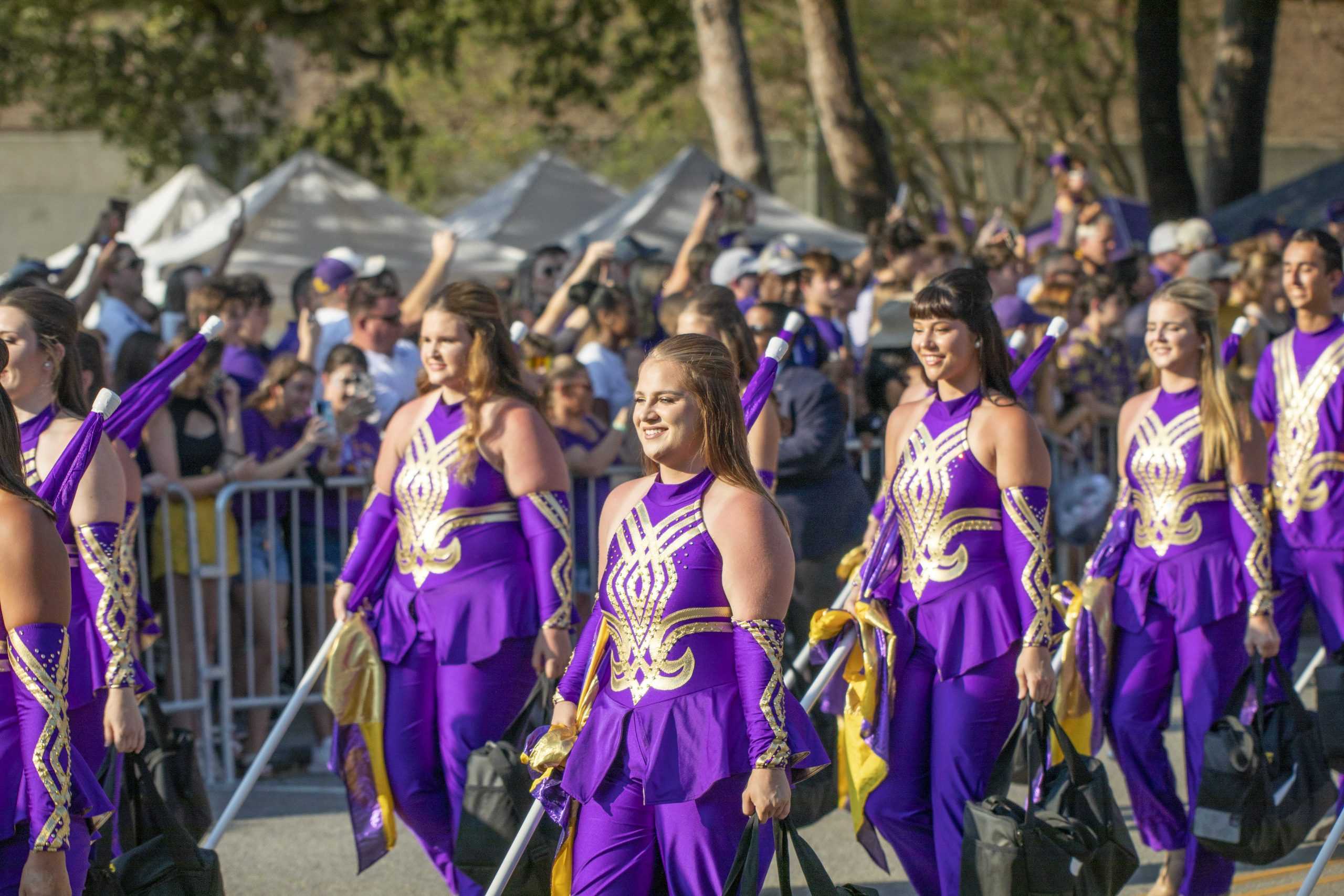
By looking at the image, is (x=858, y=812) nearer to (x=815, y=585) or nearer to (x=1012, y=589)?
(x=1012, y=589)

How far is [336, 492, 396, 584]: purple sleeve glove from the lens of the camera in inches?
A: 213

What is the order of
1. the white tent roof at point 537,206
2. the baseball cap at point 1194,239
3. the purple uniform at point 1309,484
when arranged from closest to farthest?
the purple uniform at point 1309,484
the baseball cap at point 1194,239
the white tent roof at point 537,206

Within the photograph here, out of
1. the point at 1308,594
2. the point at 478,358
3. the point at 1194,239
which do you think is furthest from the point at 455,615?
the point at 1194,239

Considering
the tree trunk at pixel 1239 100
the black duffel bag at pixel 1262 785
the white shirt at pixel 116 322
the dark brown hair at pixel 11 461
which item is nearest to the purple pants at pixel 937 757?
the black duffel bag at pixel 1262 785

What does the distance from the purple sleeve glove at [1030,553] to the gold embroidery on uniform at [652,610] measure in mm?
1295

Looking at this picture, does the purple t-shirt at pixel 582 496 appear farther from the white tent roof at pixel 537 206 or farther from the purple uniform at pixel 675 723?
the white tent roof at pixel 537 206

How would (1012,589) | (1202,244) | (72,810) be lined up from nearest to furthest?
(72,810)
(1012,589)
(1202,244)

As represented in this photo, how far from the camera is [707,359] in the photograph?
12.7 ft

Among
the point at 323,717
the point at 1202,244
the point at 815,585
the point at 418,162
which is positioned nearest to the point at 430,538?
the point at 815,585

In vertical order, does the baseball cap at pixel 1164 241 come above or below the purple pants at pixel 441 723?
above

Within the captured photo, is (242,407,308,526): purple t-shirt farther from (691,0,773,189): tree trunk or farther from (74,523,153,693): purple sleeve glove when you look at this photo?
(691,0,773,189): tree trunk

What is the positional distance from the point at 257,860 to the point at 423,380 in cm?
182

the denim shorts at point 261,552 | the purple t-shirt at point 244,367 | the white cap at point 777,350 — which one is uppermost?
the purple t-shirt at point 244,367

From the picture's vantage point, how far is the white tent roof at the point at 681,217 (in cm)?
1348
